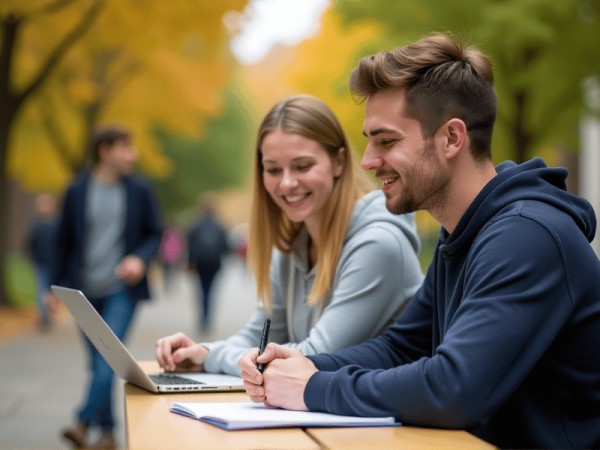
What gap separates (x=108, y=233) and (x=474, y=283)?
203 inches

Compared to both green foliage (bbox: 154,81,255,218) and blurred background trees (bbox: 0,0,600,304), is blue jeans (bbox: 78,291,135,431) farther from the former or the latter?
green foliage (bbox: 154,81,255,218)

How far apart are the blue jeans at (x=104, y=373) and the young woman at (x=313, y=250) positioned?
2.88 m

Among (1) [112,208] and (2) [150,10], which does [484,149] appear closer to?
(1) [112,208]

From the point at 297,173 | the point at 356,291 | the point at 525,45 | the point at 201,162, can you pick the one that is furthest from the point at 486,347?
the point at 201,162

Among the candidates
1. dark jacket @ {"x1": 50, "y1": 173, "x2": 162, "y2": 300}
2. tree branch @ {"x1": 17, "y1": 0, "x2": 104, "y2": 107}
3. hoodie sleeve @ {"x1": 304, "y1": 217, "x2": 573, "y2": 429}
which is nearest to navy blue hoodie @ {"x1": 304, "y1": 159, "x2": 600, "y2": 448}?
hoodie sleeve @ {"x1": 304, "y1": 217, "x2": 573, "y2": 429}

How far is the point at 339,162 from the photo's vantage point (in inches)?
160

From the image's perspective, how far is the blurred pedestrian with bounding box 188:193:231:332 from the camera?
15945 mm

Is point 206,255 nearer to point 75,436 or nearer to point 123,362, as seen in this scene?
point 75,436

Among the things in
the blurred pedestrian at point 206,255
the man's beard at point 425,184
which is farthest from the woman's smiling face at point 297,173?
the blurred pedestrian at point 206,255

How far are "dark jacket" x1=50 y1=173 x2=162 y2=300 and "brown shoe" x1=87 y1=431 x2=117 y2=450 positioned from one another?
36.8 inches

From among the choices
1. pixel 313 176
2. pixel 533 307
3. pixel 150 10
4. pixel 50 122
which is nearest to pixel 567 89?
pixel 150 10

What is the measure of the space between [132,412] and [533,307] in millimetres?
1090

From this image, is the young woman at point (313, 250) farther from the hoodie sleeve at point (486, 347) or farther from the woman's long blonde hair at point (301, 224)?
the hoodie sleeve at point (486, 347)

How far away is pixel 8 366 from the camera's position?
447 inches
